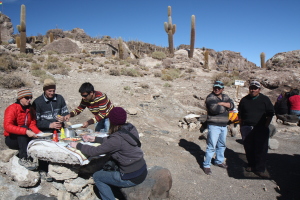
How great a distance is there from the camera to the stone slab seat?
2.74 meters

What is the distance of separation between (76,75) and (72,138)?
1188cm

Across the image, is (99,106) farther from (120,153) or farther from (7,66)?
(7,66)

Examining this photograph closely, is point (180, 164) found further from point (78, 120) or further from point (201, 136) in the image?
point (78, 120)

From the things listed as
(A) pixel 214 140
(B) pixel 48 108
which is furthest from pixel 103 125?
(A) pixel 214 140

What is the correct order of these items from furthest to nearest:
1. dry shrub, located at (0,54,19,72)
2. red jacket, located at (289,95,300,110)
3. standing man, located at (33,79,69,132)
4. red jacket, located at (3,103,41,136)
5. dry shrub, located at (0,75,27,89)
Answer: dry shrub, located at (0,54,19,72) < dry shrub, located at (0,75,27,89) < red jacket, located at (289,95,300,110) < standing man, located at (33,79,69,132) < red jacket, located at (3,103,41,136)

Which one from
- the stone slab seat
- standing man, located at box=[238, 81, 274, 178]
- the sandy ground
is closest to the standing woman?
the stone slab seat

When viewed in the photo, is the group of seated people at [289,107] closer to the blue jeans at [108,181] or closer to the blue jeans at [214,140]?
the blue jeans at [214,140]

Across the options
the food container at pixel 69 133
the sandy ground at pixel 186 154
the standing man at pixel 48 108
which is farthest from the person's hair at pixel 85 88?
the sandy ground at pixel 186 154

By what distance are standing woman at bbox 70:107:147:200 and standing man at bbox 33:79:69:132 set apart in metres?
1.08

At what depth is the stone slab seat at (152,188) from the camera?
8.99ft

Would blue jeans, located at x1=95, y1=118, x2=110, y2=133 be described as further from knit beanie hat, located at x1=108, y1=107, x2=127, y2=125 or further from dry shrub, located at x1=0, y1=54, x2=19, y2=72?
dry shrub, located at x1=0, y1=54, x2=19, y2=72

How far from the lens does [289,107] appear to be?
743 centimetres

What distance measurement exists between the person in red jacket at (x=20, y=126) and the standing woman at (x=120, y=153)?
944 mm

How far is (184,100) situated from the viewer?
10.5 m
